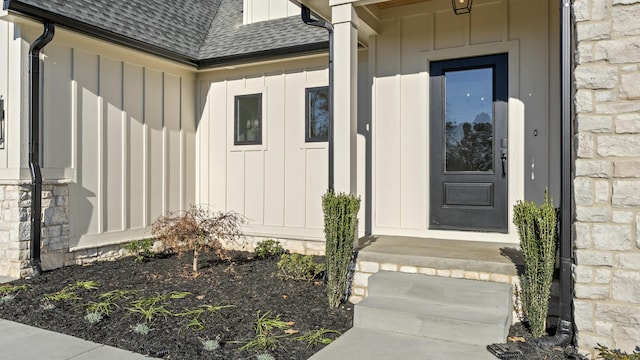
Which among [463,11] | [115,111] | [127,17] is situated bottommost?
[115,111]

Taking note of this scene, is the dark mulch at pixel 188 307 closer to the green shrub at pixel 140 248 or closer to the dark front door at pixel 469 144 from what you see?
the green shrub at pixel 140 248

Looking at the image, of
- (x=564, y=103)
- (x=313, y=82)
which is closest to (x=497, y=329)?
(x=564, y=103)

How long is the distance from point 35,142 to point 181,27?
3354 millimetres

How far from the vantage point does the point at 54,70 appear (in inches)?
228

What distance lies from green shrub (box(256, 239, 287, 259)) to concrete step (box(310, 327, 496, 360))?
10.3 feet

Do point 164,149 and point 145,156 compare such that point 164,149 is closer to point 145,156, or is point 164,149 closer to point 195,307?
point 145,156

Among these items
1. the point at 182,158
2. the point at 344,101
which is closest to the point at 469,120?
the point at 344,101

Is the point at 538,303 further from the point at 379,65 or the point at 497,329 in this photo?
the point at 379,65

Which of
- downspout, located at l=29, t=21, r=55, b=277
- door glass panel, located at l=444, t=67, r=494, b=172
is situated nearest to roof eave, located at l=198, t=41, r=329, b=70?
door glass panel, located at l=444, t=67, r=494, b=172

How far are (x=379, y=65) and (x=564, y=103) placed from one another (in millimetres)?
2952

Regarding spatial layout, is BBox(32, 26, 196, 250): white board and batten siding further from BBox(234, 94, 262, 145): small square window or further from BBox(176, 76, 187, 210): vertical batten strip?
BBox(234, 94, 262, 145): small square window

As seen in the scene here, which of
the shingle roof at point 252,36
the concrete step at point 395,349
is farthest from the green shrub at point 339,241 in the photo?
the shingle roof at point 252,36

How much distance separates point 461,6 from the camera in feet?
17.7

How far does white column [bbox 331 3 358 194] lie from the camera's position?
4793mm
